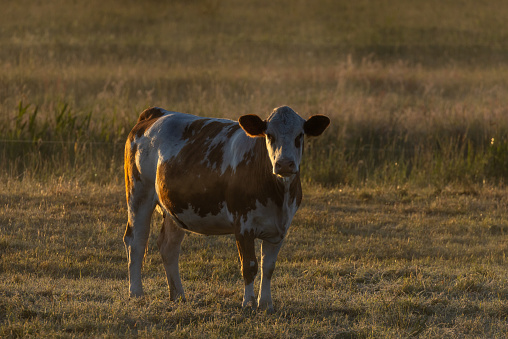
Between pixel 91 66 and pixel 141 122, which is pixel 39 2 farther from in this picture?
pixel 141 122

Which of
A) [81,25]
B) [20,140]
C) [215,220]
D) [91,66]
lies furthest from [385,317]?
[81,25]

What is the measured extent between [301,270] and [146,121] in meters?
2.32

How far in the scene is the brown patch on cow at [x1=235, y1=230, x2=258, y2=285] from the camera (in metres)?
6.46

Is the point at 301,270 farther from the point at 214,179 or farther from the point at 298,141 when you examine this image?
the point at 298,141

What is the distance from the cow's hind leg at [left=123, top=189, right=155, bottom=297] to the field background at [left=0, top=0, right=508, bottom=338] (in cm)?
18

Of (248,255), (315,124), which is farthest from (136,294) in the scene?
(315,124)

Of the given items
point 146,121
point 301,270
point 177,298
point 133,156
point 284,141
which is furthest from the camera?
point 301,270

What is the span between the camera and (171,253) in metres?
7.40

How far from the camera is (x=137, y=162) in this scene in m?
7.44

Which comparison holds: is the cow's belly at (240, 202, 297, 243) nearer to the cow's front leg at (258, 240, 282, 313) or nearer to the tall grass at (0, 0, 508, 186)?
the cow's front leg at (258, 240, 282, 313)

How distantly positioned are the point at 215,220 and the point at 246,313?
78cm

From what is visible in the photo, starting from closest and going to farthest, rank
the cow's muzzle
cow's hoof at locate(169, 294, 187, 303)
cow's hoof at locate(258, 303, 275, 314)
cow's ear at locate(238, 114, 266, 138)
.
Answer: the cow's muzzle, cow's ear at locate(238, 114, 266, 138), cow's hoof at locate(258, 303, 275, 314), cow's hoof at locate(169, 294, 187, 303)

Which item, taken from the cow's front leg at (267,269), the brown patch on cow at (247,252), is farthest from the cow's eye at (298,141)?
the cow's front leg at (267,269)

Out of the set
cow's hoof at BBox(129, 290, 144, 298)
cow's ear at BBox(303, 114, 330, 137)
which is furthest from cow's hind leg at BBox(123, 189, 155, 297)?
cow's ear at BBox(303, 114, 330, 137)
